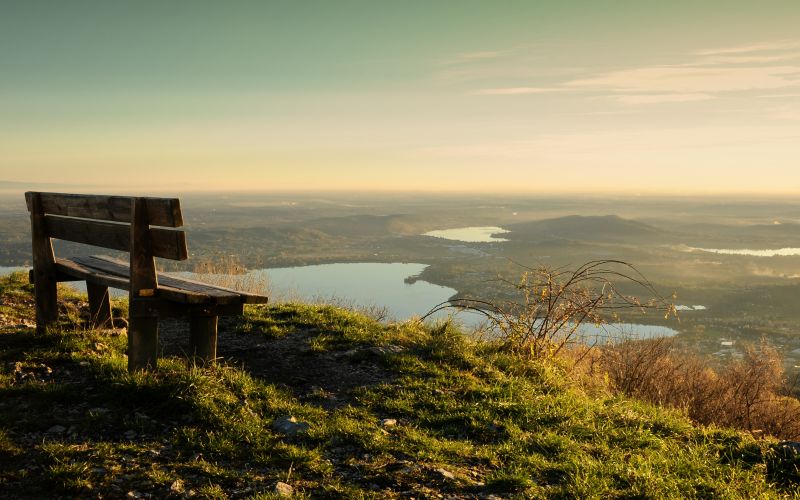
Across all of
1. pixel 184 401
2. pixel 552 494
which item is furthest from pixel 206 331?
pixel 552 494

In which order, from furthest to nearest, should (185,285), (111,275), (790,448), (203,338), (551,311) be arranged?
(551,311), (111,275), (185,285), (203,338), (790,448)

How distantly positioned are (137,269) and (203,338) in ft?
3.47

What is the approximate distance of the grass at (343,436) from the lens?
3.82 m

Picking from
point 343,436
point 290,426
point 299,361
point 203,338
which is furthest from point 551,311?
point 203,338

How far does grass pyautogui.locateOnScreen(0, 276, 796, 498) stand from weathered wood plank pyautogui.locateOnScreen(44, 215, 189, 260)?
1.22 meters

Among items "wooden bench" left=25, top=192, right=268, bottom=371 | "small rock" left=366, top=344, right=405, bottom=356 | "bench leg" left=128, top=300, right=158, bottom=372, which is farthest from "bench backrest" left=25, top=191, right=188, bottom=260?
"small rock" left=366, top=344, right=405, bottom=356

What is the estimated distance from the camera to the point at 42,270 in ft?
22.5

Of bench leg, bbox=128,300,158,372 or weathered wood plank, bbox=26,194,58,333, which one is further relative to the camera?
weathered wood plank, bbox=26,194,58,333

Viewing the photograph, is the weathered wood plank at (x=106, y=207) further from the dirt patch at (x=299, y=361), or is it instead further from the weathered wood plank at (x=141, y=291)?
the dirt patch at (x=299, y=361)

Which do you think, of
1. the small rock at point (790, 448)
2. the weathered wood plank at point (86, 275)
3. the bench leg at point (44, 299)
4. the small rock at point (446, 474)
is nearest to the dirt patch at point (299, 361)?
the weathered wood plank at point (86, 275)

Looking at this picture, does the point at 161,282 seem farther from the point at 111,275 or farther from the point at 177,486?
the point at 177,486

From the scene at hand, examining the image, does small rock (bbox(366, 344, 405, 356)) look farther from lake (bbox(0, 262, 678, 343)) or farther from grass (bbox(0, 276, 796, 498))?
lake (bbox(0, 262, 678, 343))

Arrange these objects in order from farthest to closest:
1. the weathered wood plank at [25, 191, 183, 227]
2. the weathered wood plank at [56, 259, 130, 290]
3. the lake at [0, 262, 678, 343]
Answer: the lake at [0, 262, 678, 343]
the weathered wood plank at [56, 259, 130, 290]
the weathered wood plank at [25, 191, 183, 227]

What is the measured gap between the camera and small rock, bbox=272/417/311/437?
4625 mm
